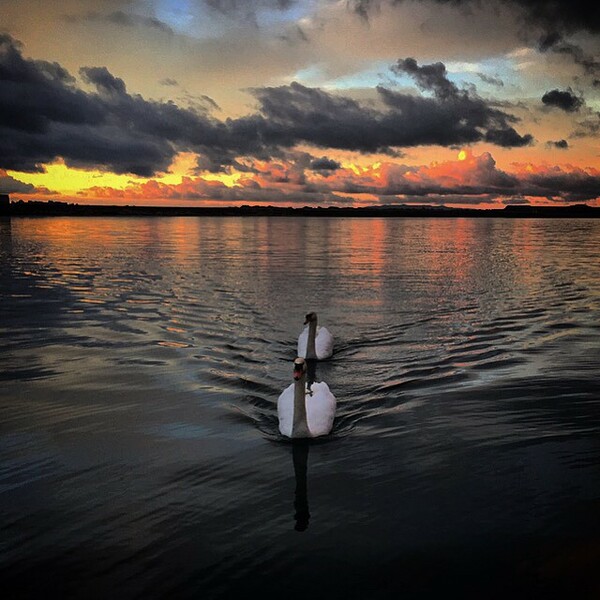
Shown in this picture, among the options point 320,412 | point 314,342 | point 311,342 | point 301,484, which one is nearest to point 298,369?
point 320,412

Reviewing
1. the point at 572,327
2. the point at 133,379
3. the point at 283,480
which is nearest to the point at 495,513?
the point at 283,480

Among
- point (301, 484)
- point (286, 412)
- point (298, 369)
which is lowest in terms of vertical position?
point (301, 484)

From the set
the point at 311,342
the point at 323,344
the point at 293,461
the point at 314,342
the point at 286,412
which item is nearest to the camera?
the point at 293,461

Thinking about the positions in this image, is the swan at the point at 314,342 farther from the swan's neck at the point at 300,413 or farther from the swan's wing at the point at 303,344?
the swan's neck at the point at 300,413

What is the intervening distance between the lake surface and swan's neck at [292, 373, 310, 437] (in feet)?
1.03

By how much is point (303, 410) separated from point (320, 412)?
2.11 ft

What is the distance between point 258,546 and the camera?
22.9 ft

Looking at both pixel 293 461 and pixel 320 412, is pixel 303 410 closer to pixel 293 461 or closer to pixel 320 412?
pixel 320 412

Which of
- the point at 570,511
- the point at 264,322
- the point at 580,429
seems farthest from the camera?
the point at 264,322

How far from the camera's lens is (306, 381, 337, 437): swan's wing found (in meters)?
10.1

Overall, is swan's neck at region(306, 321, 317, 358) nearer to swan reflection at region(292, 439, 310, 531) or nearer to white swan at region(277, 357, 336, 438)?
white swan at region(277, 357, 336, 438)

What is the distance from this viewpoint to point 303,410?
9844mm

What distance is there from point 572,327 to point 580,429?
9.71 m

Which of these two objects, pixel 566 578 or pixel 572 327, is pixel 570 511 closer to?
pixel 566 578
